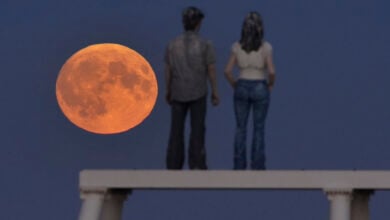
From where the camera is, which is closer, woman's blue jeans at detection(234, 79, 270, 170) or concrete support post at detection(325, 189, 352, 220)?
→ woman's blue jeans at detection(234, 79, 270, 170)

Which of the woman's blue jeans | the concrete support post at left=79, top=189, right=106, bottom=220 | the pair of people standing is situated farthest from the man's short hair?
the concrete support post at left=79, top=189, right=106, bottom=220

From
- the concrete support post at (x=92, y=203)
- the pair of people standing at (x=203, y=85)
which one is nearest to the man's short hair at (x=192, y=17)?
the pair of people standing at (x=203, y=85)

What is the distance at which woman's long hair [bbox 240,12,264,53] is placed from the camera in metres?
37.0

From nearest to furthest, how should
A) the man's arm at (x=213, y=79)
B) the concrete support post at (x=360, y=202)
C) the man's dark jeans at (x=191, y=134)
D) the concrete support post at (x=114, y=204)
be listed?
1. the man's arm at (x=213, y=79)
2. the man's dark jeans at (x=191, y=134)
3. the concrete support post at (x=360, y=202)
4. the concrete support post at (x=114, y=204)

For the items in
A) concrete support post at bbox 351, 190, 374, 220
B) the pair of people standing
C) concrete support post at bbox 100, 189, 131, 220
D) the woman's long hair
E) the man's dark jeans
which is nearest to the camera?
the woman's long hair

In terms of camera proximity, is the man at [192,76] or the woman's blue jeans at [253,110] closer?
the woman's blue jeans at [253,110]

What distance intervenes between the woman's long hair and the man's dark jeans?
4.31ft

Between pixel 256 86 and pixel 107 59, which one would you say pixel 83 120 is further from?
pixel 256 86

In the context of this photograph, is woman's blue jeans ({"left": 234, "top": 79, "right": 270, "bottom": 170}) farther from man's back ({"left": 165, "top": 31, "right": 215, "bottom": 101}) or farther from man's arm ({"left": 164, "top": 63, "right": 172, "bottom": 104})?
man's arm ({"left": 164, "top": 63, "right": 172, "bottom": 104})

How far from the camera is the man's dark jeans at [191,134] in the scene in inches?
1489

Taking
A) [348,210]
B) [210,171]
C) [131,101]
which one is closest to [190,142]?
[210,171]

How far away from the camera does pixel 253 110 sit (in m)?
37.6

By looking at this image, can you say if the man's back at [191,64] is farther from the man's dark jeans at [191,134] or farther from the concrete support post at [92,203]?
the concrete support post at [92,203]

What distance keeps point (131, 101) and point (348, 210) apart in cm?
752
